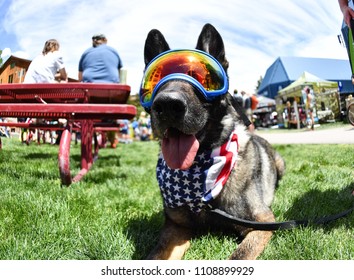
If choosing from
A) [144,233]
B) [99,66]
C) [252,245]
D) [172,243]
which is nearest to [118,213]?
[144,233]

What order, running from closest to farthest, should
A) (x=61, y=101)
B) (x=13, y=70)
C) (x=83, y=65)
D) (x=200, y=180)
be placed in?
(x=200, y=180) → (x=13, y=70) → (x=61, y=101) → (x=83, y=65)

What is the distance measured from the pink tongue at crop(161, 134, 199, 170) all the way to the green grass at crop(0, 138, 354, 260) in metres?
0.63

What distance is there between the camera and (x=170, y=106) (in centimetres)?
205

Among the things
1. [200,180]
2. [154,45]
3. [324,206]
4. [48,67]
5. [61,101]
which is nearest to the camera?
[200,180]

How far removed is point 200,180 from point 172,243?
495 millimetres

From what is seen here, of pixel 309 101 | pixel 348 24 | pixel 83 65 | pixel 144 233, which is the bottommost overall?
pixel 144 233

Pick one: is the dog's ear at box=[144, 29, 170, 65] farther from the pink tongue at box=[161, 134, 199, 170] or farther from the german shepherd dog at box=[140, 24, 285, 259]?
the pink tongue at box=[161, 134, 199, 170]

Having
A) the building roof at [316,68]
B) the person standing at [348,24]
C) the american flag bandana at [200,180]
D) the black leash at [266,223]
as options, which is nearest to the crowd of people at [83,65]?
the american flag bandana at [200,180]

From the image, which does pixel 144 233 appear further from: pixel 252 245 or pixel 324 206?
pixel 324 206

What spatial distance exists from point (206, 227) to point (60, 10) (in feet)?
6.90

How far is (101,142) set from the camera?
40.1 ft

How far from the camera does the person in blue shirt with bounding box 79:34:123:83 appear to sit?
5.50 meters

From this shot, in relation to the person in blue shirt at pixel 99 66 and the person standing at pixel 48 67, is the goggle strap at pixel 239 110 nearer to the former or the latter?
the person standing at pixel 48 67
